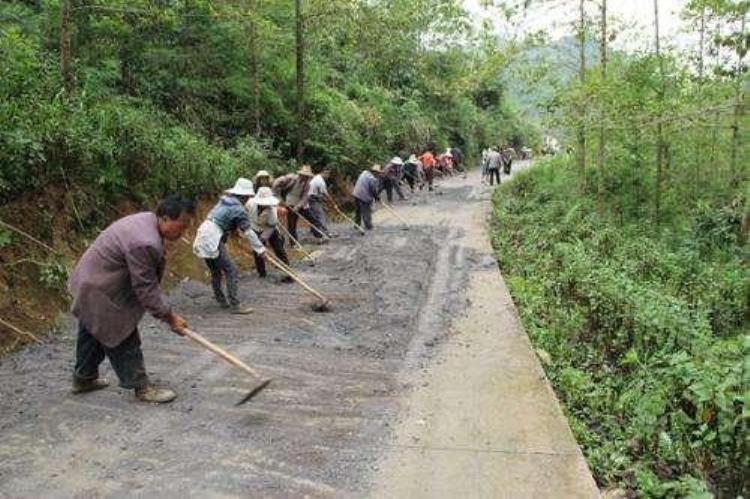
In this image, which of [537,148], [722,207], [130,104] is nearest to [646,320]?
[130,104]

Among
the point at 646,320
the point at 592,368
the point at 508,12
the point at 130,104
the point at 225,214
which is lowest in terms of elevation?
the point at 592,368

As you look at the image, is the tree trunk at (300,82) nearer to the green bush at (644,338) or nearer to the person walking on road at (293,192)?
the person walking on road at (293,192)

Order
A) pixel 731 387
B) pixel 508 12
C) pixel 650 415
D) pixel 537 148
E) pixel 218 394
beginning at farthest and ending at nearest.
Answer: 1. pixel 537 148
2. pixel 508 12
3. pixel 218 394
4. pixel 650 415
5. pixel 731 387

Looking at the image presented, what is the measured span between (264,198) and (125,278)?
5.08 metres

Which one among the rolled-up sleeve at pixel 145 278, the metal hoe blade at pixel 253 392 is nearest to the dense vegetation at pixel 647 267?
the metal hoe blade at pixel 253 392

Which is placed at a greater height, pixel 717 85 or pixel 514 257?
pixel 717 85

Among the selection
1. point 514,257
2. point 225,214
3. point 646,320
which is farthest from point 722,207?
point 225,214

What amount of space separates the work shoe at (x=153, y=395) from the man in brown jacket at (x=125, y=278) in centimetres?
34

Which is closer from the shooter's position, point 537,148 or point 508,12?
point 508,12

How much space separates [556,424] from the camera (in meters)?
5.34

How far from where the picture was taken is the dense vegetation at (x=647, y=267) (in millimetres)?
4828

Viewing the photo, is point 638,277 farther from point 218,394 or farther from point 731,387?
point 218,394

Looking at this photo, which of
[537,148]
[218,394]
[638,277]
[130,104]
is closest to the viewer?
[218,394]

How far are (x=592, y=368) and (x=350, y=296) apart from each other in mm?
3721
